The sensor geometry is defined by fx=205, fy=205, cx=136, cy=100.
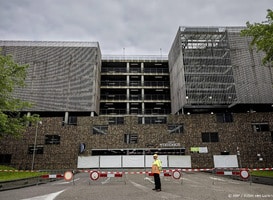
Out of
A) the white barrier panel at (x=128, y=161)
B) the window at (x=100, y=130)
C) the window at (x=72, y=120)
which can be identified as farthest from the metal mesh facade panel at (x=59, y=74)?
the white barrier panel at (x=128, y=161)

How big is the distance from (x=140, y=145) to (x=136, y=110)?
12.9 metres

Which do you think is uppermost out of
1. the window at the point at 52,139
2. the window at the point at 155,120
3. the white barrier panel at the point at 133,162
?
the window at the point at 155,120

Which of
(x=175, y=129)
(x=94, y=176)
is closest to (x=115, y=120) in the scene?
(x=175, y=129)

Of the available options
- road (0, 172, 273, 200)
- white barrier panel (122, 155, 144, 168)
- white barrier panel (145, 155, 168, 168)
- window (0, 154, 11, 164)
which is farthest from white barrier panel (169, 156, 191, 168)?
window (0, 154, 11, 164)

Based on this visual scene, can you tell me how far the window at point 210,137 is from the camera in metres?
32.0

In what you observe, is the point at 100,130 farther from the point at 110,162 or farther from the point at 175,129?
the point at 175,129

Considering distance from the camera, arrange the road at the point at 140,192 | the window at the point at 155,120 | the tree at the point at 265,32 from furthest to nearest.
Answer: the window at the point at 155,120
the tree at the point at 265,32
the road at the point at 140,192

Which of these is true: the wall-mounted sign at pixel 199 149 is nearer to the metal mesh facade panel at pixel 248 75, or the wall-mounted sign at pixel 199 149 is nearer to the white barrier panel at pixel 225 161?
the white barrier panel at pixel 225 161

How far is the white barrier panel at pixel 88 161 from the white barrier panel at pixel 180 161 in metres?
11.3

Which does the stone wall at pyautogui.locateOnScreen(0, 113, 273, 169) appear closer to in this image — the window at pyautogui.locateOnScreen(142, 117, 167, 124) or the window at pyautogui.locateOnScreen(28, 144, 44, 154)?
the window at pyautogui.locateOnScreen(28, 144, 44, 154)

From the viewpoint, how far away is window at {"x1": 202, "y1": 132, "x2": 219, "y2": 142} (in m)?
32.0

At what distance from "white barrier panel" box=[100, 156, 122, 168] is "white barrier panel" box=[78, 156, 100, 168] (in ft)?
2.18

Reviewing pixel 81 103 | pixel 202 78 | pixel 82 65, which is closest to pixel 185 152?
pixel 202 78

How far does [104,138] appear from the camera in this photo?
3266cm
